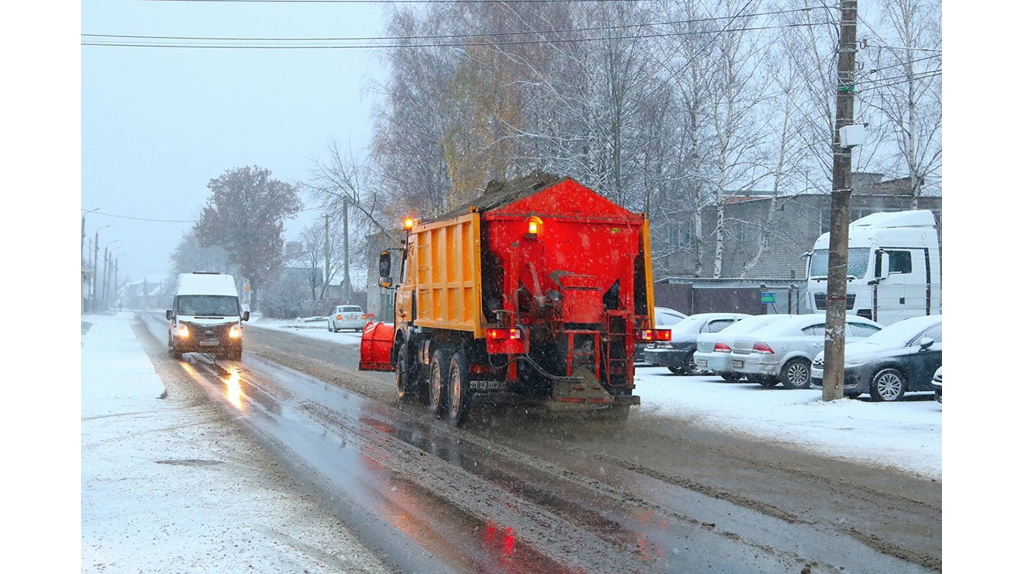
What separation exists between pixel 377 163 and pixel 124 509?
31.4m

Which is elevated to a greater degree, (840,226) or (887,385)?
(840,226)

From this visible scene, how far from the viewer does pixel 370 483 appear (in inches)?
328

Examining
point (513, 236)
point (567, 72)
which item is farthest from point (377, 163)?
point (513, 236)

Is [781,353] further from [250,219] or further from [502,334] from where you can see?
[250,219]

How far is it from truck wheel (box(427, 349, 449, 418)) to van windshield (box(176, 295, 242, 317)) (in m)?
14.2

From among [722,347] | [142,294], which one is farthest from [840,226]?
[142,294]

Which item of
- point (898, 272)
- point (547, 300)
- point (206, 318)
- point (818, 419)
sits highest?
point (898, 272)

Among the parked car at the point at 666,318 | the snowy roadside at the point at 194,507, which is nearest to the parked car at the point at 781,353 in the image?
the parked car at the point at 666,318

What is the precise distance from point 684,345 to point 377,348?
23.2 feet

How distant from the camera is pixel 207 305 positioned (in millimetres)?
25812

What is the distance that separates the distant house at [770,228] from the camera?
32.4 metres

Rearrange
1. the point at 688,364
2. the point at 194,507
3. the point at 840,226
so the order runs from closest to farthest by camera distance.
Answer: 1. the point at 194,507
2. the point at 840,226
3. the point at 688,364

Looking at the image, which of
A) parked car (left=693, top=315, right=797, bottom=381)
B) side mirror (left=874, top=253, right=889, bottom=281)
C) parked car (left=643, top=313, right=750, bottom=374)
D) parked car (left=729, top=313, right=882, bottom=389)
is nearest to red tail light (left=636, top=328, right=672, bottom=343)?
parked car (left=729, top=313, right=882, bottom=389)

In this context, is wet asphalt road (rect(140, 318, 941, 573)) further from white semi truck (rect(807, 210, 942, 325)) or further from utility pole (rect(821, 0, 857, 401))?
white semi truck (rect(807, 210, 942, 325))
